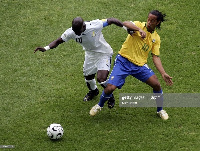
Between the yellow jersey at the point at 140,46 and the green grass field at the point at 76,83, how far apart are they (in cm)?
148

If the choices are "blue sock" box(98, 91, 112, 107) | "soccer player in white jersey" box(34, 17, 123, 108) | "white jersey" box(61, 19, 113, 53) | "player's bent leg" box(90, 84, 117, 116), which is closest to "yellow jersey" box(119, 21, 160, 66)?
"soccer player in white jersey" box(34, 17, 123, 108)

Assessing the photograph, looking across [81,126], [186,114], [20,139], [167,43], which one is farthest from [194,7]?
[20,139]

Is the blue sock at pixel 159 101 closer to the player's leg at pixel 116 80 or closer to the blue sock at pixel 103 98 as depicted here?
the player's leg at pixel 116 80

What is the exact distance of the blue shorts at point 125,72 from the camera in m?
12.0

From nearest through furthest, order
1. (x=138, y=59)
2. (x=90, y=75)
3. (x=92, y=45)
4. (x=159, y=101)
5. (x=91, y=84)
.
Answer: (x=138, y=59) < (x=92, y=45) < (x=159, y=101) < (x=90, y=75) < (x=91, y=84)

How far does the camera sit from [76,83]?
45.7 ft

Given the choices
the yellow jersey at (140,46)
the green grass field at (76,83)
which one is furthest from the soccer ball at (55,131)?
the yellow jersey at (140,46)

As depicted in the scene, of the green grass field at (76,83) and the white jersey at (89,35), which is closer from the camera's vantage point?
the green grass field at (76,83)

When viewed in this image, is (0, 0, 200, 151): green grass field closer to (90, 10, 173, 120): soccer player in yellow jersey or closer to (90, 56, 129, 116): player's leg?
(90, 56, 129, 116): player's leg

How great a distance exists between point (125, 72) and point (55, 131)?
2.16 m

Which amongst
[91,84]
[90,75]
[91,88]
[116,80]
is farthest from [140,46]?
[91,88]

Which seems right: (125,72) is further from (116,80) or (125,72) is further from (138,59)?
(138,59)

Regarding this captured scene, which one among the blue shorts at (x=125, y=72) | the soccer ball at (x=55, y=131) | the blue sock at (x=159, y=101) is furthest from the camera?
the blue sock at (x=159, y=101)

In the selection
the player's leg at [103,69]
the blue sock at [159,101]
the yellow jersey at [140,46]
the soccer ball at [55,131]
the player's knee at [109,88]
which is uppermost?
the yellow jersey at [140,46]
